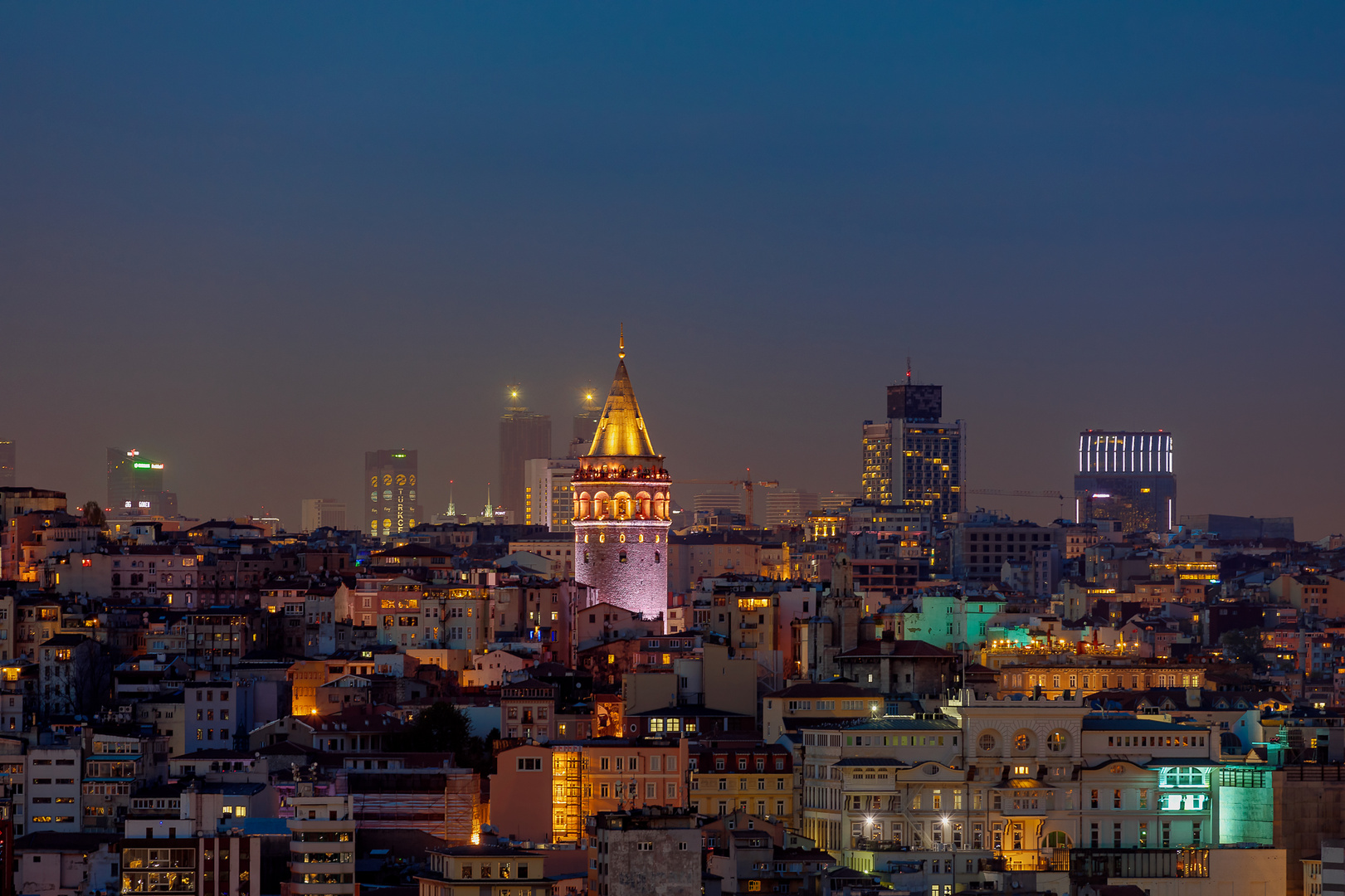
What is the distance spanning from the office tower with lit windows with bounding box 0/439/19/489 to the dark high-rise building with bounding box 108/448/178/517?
31.9 feet

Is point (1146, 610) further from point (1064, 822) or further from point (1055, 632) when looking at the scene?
point (1064, 822)

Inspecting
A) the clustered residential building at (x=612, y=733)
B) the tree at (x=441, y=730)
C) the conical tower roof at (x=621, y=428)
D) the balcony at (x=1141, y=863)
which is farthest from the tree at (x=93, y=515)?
the balcony at (x=1141, y=863)

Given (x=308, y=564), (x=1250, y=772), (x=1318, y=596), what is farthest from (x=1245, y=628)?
(x=1250, y=772)

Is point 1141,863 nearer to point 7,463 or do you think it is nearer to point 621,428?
point 621,428

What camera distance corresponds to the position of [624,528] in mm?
97500

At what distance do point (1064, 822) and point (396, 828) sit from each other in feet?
53.7

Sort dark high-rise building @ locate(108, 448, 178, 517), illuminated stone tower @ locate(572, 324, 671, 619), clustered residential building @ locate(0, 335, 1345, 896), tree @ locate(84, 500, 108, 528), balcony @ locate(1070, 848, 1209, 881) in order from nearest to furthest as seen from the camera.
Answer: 1. clustered residential building @ locate(0, 335, 1345, 896)
2. balcony @ locate(1070, 848, 1209, 881)
3. illuminated stone tower @ locate(572, 324, 671, 619)
4. tree @ locate(84, 500, 108, 528)
5. dark high-rise building @ locate(108, 448, 178, 517)

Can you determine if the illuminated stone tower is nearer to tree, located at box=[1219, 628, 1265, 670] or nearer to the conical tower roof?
the conical tower roof

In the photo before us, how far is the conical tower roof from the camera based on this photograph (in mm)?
99312

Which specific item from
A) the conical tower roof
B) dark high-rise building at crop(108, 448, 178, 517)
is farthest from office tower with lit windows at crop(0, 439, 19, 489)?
the conical tower roof

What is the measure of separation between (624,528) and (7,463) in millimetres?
65989

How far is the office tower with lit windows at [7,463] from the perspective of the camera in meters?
152

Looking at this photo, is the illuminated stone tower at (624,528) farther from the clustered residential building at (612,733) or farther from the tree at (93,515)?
the tree at (93,515)

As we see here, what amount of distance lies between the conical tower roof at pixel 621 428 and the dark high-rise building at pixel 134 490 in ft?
228
